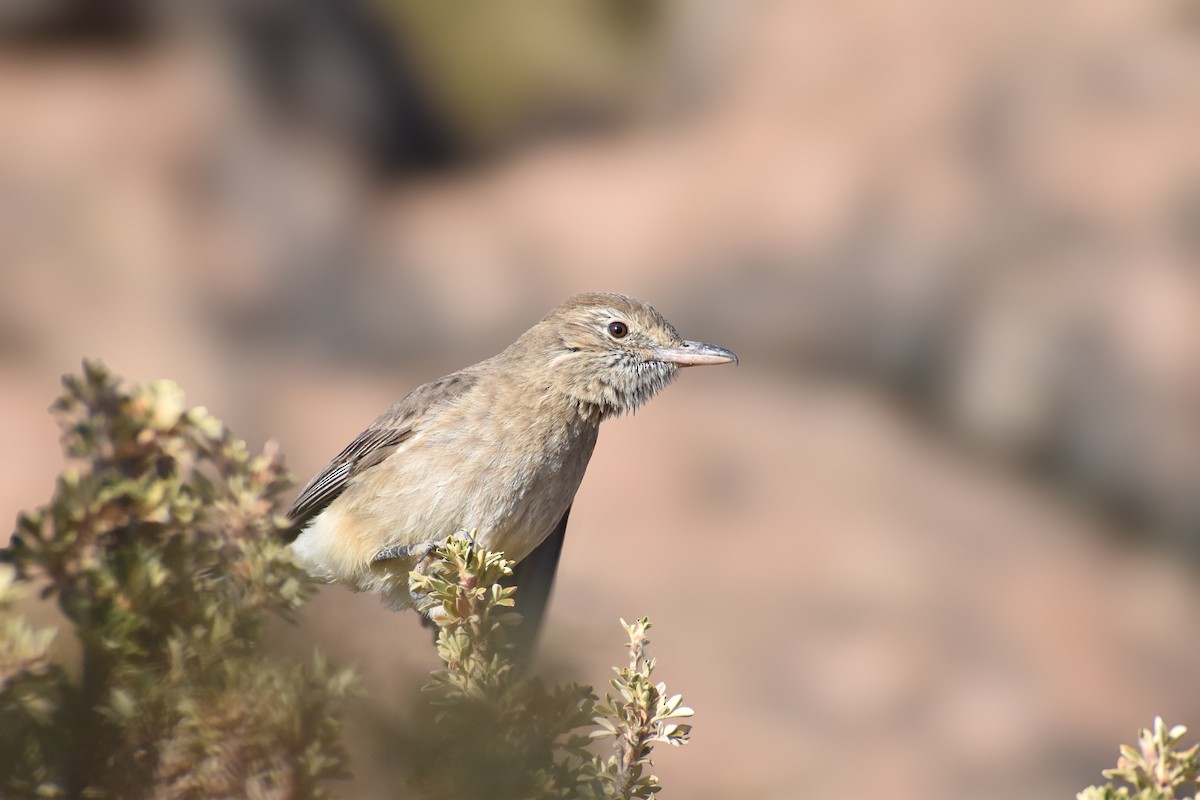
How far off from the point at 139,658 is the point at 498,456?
2.40m

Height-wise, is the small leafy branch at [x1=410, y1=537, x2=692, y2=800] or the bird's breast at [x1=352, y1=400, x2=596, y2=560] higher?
the bird's breast at [x1=352, y1=400, x2=596, y2=560]

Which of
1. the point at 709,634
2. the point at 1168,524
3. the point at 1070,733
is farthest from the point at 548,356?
the point at 1168,524

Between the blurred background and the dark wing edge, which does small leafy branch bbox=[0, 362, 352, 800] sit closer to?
the dark wing edge

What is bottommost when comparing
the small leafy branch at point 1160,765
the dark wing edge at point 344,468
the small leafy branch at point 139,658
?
the small leafy branch at point 139,658

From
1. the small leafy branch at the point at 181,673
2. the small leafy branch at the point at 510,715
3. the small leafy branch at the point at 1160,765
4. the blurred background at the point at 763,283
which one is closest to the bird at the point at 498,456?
the small leafy branch at the point at 510,715

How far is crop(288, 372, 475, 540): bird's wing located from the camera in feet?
15.0

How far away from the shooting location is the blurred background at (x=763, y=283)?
30.1 feet

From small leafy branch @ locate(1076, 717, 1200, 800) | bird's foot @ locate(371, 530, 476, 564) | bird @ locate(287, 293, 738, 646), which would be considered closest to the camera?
small leafy branch @ locate(1076, 717, 1200, 800)

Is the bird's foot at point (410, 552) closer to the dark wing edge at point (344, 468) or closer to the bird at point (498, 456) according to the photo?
the bird at point (498, 456)

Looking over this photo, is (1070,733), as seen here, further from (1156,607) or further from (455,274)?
(455,274)

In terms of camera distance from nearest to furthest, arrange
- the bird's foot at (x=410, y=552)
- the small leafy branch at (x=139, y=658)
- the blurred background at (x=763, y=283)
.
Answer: the small leafy branch at (x=139, y=658) → the bird's foot at (x=410, y=552) → the blurred background at (x=763, y=283)

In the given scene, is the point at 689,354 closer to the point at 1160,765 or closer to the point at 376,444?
the point at 376,444

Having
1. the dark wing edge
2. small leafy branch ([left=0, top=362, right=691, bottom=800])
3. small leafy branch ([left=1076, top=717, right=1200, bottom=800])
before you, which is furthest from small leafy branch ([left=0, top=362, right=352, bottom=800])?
the dark wing edge

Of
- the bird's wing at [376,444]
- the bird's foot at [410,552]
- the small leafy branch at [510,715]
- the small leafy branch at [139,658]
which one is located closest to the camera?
the small leafy branch at [139,658]
